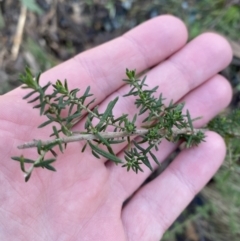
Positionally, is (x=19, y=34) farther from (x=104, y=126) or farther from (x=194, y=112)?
(x=104, y=126)

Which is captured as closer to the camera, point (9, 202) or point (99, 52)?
point (9, 202)

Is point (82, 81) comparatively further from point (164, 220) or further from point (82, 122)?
point (164, 220)

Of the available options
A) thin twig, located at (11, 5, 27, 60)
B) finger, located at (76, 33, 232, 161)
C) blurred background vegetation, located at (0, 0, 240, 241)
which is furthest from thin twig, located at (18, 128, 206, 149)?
thin twig, located at (11, 5, 27, 60)

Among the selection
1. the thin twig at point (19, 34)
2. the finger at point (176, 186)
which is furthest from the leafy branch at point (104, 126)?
the thin twig at point (19, 34)

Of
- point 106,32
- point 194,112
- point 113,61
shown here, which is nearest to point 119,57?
point 113,61

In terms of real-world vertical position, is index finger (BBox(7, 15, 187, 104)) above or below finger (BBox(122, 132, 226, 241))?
above

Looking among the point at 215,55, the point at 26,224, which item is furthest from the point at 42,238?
the point at 215,55

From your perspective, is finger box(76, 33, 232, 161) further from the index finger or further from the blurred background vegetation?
the blurred background vegetation

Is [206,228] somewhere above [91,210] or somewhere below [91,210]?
below
